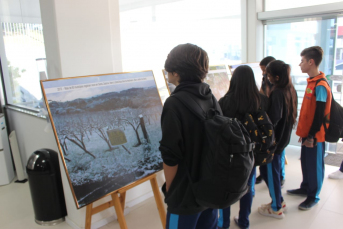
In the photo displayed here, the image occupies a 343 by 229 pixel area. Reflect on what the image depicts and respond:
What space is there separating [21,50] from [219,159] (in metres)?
3.59

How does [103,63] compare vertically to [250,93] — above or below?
above

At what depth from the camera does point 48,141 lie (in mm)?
2760

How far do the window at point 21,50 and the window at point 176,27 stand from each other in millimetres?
1377

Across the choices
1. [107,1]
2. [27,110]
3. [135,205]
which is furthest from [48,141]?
[107,1]

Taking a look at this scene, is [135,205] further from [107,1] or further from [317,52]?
[317,52]

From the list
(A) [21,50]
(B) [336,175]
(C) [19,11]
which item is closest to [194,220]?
(B) [336,175]

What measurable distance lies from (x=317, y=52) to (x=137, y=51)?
9.10ft

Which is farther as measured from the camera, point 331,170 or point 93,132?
point 331,170

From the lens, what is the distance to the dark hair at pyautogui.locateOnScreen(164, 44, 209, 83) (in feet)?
4.23

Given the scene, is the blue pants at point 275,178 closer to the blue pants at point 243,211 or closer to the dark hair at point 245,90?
the blue pants at point 243,211

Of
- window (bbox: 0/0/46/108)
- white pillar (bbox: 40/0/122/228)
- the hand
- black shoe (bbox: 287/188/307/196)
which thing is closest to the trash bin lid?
white pillar (bbox: 40/0/122/228)

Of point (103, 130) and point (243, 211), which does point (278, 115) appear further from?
point (103, 130)

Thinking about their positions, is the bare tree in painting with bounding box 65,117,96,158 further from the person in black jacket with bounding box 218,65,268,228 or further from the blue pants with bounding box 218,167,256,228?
the blue pants with bounding box 218,167,256,228

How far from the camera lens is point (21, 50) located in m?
3.70
